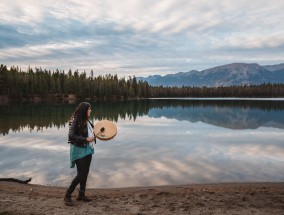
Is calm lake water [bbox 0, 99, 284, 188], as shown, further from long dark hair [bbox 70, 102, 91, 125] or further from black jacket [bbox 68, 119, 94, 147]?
long dark hair [bbox 70, 102, 91, 125]

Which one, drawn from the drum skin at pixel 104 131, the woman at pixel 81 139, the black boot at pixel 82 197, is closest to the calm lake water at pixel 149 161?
the black boot at pixel 82 197

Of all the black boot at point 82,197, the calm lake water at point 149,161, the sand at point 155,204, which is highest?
the black boot at point 82,197

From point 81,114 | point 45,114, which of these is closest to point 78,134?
point 81,114

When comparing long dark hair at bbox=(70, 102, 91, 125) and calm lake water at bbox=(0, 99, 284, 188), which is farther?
calm lake water at bbox=(0, 99, 284, 188)

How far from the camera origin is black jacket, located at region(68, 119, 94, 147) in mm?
10570

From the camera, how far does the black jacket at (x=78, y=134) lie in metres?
10.6

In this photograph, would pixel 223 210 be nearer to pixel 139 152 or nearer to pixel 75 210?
pixel 75 210

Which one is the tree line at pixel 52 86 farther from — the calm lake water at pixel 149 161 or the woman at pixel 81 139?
the woman at pixel 81 139

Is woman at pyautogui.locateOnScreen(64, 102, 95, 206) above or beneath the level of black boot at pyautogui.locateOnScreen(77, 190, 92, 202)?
above

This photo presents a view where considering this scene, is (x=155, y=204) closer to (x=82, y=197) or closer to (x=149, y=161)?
(x=82, y=197)

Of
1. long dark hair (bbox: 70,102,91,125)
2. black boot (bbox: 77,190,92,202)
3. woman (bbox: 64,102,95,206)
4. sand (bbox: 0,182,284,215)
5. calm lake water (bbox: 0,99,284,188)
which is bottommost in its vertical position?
calm lake water (bbox: 0,99,284,188)

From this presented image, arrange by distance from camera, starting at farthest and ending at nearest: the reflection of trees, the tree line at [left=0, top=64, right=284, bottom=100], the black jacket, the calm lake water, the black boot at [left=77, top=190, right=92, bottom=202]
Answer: the tree line at [left=0, top=64, right=284, bottom=100] → the reflection of trees → the calm lake water → the black boot at [left=77, top=190, right=92, bottom=202] → the black jacket

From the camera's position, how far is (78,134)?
1070cm

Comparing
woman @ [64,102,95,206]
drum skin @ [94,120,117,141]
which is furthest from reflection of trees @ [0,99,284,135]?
woman @ [64,102,95,206]
